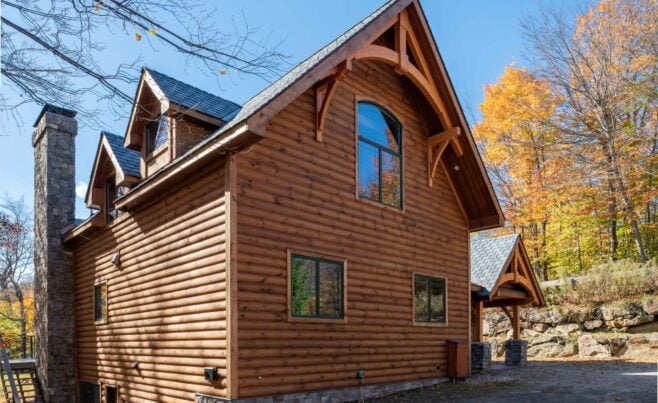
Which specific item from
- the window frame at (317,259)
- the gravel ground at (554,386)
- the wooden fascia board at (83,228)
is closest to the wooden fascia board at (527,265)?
the gravel ground at (554,386)

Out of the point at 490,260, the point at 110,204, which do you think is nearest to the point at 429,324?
the point at 490,260

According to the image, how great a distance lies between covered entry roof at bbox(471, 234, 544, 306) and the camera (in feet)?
48.5

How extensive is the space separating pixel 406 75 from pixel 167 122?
16.7ft

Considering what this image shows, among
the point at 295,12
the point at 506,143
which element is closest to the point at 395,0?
the point at 295,12

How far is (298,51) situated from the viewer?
5.48 meters

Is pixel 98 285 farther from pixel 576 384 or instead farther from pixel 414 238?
pixel 576 384

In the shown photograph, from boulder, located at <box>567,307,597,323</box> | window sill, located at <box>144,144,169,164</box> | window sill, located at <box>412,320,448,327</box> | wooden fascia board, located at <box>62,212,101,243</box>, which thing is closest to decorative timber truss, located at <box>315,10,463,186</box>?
window sill, located at <box>144,144,169,164</box>

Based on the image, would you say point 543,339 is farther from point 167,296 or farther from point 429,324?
point 167,296

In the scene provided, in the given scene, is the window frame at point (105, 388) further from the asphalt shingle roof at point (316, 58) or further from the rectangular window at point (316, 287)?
the asphalt shingle roof at point (316, 58)

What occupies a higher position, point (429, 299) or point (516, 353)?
point (429, 299)

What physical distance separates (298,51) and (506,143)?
20.8 metres

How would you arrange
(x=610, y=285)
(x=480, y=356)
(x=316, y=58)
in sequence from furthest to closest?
(x=610, y=285), (x=480, y=356), (x=316, y=58)

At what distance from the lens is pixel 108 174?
12.8 m

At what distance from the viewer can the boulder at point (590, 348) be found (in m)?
17.2
